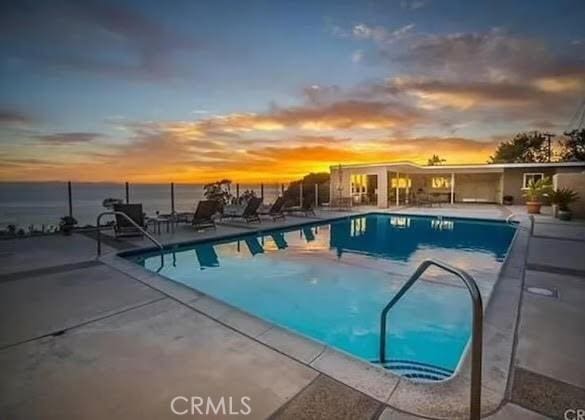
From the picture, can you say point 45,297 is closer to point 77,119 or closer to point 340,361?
point 340,361

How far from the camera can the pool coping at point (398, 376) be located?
7.09 feet

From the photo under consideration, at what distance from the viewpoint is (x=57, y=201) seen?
31.7 metres

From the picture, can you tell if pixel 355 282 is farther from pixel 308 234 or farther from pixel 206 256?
pixel 308 234

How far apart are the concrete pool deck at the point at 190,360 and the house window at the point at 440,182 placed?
2258cm

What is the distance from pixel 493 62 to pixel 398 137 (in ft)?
30.0

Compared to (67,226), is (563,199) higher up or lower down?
higher up

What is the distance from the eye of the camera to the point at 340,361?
8.80 feet

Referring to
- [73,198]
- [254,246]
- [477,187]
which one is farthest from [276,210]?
[477,187]

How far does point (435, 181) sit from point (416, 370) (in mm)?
25280

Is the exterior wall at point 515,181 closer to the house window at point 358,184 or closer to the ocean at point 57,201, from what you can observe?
the house window at point 358,184

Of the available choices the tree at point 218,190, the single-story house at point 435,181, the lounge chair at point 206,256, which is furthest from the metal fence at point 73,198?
the lounge chair at point 206,256

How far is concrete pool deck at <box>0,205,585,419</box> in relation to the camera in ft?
6.95

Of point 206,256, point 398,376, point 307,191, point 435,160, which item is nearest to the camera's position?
point 398,376

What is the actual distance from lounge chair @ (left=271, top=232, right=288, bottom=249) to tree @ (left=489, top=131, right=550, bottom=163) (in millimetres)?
38063
